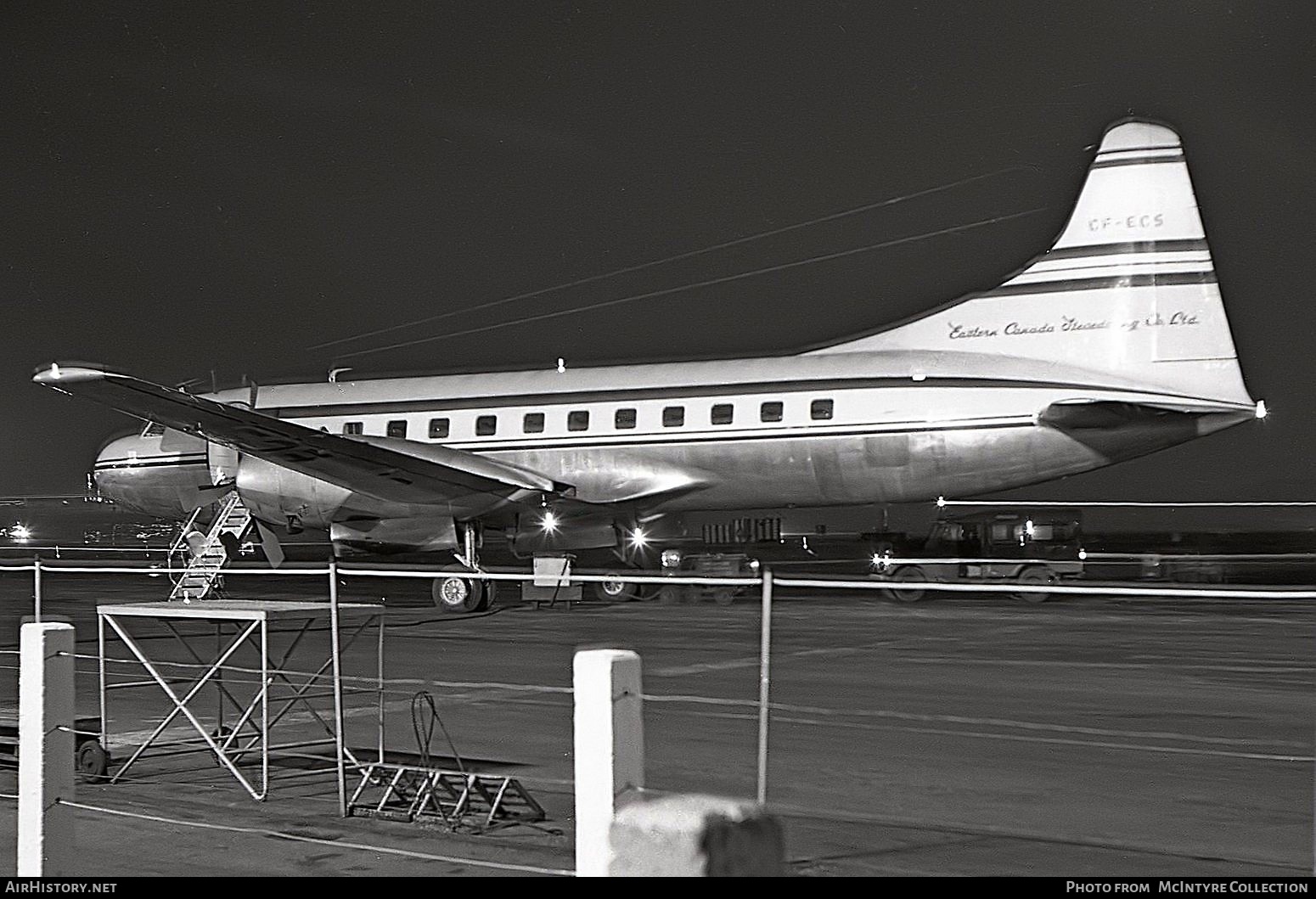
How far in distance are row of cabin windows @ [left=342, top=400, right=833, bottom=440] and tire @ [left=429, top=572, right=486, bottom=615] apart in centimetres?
386

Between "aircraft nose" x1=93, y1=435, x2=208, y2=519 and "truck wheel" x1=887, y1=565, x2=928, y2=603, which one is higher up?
"aircraft nose" x1=93, y1=435, x2=208, y2=519

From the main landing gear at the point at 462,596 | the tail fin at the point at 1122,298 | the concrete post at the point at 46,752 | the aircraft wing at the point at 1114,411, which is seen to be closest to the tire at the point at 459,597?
the main landing gear at the point at 462,596

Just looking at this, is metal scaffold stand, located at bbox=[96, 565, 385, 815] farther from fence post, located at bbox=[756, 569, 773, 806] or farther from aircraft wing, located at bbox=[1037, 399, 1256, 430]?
aircraft wing, located at bbox=[1037, 399, 1256, 430]

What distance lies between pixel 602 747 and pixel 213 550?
22.1 m

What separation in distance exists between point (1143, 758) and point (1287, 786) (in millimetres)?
1224

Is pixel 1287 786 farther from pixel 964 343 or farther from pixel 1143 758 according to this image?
pixel 964 343

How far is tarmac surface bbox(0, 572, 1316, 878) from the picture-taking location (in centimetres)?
837

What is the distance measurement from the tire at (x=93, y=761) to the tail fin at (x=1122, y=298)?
19248 mm

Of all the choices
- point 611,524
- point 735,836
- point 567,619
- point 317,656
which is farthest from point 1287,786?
point 611,524

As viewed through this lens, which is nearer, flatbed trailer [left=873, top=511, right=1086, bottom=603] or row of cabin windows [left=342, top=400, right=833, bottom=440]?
row of cabin windows [left=342, top=400, right=833, bottom=440]

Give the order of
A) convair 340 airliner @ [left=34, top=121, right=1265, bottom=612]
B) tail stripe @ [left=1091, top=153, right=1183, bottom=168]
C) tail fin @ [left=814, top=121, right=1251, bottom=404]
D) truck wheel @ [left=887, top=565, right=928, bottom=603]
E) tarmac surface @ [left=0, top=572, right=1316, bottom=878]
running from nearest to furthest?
tarmac surface @ [left=0, top=572, right=1316, bottom=878] < convair 340 airliner @ [left=34, top=121, right=1265, bottom=612] < tail fin @ [left=814, top=121, right=1251, bottom=404] < tail stripe @ [left=1091, top=153, right=1183, bottom=168] < truck wheel @ [left=887, top=565, right=928, bottom=603]

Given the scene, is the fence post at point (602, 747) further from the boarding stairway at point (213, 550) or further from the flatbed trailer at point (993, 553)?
the flatbed trailer at point (993, 553)

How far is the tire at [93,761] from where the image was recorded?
1082 cm

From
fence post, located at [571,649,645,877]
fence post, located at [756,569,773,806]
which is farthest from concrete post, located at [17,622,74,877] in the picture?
fence post, located at [756,569,773,806]
